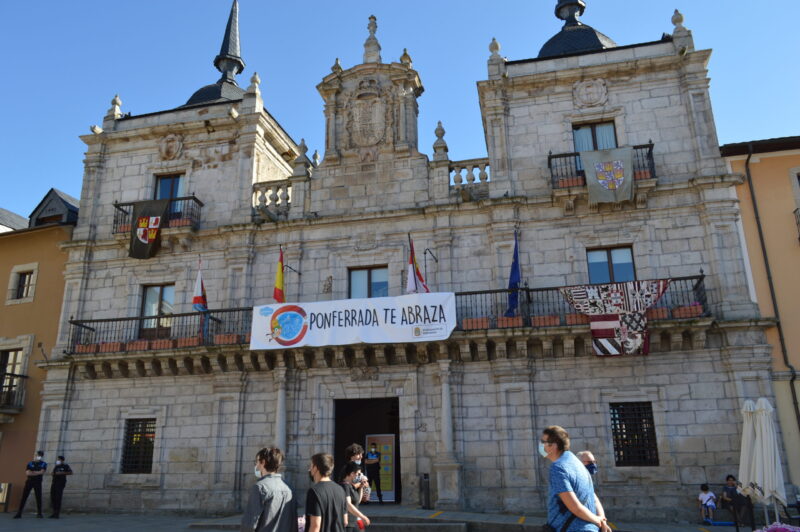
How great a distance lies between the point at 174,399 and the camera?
18.8 m

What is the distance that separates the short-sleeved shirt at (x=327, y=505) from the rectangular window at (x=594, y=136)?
51.0ft

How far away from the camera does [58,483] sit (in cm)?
1736

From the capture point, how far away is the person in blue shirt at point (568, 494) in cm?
509

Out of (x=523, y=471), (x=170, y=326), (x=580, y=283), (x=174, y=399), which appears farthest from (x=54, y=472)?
(x=580, y=283)

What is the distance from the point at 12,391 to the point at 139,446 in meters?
5.12

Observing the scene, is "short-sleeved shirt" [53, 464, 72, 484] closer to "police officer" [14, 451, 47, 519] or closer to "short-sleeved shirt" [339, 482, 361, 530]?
"police officer" [14, 451, 47, 519]

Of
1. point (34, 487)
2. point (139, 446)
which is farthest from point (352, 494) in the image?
point (34, 487)

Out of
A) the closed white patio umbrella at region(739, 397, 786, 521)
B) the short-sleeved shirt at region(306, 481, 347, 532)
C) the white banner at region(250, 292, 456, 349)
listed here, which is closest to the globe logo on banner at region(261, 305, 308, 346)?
the white banner at region(250, 292, 456, 349)

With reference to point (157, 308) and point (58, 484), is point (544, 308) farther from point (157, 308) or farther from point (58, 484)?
point (58, 484)

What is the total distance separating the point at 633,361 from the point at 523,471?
402 centimetres

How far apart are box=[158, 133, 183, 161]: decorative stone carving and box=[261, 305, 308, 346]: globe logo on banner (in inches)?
300

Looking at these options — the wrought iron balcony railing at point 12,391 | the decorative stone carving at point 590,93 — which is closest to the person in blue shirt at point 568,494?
the decorative stone carving at point 590,93

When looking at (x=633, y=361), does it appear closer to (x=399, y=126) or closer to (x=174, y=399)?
(x=399, y=126)

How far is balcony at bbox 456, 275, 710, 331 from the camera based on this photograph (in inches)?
628
